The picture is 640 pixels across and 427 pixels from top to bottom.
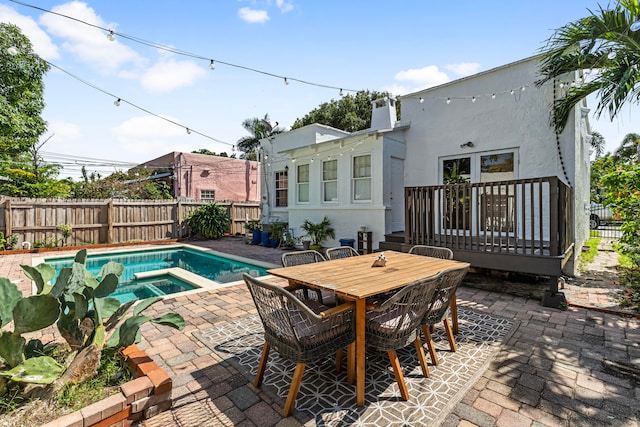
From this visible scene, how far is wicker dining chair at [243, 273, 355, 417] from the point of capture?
7.13ft

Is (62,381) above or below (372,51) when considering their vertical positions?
below

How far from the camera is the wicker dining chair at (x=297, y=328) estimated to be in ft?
7.13

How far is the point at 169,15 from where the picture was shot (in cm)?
594

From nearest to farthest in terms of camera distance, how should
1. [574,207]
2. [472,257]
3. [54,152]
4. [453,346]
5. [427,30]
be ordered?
[453,346]
[472,257]
[574,207]
[427,30]
[54,152]

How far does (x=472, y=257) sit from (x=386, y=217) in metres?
3.10

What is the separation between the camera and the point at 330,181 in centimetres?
982

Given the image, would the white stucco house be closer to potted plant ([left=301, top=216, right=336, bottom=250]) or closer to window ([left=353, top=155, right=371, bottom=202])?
window ([left=353, top=155, right=371, bottom=202])

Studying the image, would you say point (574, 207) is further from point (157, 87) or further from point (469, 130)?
point (157, 87)


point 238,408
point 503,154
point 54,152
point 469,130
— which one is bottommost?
point 238,408

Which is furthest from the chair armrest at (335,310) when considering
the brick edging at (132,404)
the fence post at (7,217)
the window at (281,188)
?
the fence post at (7,217)

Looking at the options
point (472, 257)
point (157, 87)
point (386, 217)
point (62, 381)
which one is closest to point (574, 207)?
point (472, 257)

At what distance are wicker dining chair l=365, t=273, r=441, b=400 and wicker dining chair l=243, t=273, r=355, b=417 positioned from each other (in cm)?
20

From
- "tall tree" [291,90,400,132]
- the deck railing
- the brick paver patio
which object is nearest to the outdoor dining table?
the brick paver patio

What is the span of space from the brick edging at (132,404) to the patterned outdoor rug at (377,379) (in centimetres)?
74
